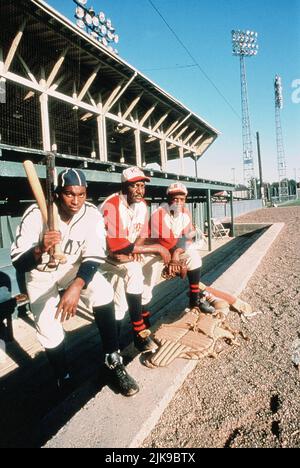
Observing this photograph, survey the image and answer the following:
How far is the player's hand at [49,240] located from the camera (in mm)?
1922

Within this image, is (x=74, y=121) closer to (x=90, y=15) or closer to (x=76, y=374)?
(x=90, y=15)

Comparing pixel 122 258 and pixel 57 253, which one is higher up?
pixel 57 253

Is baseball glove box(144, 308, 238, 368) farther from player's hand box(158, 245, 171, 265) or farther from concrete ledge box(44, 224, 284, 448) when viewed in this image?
player's hand box(158, 245, 171, 265)

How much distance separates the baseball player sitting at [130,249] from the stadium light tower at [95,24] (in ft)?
37.3

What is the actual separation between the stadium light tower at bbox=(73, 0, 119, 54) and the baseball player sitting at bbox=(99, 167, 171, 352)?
11.4 m

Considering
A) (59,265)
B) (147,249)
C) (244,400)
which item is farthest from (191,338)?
(59,265)

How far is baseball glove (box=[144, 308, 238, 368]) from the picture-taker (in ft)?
7.41

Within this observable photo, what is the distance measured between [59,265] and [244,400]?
158 centimetres

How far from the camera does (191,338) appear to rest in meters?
2.52

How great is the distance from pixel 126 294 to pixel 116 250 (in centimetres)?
45

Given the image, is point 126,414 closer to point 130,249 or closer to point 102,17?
point 130,249

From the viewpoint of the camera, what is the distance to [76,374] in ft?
9.93

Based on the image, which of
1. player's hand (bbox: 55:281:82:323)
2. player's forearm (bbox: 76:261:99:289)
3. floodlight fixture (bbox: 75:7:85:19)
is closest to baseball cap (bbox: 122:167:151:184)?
player's forearm (bbox: 76:261:99:289)

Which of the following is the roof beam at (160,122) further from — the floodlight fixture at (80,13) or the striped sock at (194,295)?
the striped sock at (194,295)
